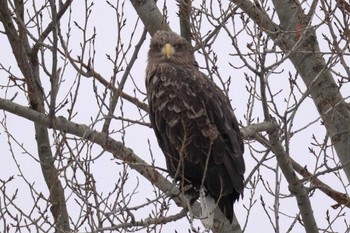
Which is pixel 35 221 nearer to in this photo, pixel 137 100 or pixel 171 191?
pixel 171 191

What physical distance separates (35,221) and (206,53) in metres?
1.79

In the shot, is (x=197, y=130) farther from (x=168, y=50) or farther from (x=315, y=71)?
(x=315, y=71)

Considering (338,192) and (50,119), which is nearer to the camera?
(50,119)

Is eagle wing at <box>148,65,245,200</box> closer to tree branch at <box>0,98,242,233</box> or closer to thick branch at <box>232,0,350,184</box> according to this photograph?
tree branch at <box>0,98,242,233</box>

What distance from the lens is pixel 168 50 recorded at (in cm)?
712

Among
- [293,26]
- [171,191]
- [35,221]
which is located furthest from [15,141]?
[293,26]

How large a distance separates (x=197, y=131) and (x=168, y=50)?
45.2 inches

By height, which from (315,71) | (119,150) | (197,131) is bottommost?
(119,150)

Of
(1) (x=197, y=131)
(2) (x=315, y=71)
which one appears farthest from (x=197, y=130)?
(2) (x=315, y=71)

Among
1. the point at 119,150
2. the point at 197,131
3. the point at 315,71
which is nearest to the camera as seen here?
the point at 119,150

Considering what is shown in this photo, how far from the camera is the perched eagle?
6070 millimetres

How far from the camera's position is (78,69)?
5.85 metres

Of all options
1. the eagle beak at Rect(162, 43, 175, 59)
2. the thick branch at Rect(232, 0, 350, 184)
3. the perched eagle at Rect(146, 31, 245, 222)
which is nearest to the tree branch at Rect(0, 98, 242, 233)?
the perched eagle at Rect(146, 31, 245, 222)

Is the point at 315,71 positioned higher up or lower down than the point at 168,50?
lower down
